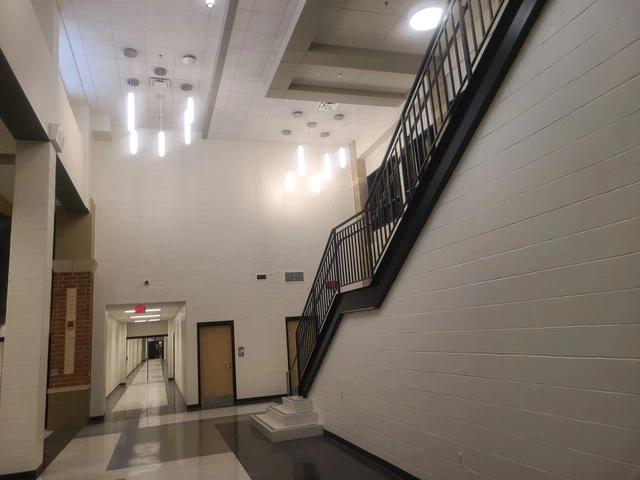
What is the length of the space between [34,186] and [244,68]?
4.22 metres

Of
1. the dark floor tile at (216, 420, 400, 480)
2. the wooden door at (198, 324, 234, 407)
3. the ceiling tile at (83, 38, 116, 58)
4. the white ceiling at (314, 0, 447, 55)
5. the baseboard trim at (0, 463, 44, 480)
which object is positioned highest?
the ceiling tile at (83, 38, 116, 58)

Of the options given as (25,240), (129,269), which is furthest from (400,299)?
(129,269)

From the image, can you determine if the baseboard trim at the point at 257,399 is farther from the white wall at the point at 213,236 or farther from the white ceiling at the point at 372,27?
the white ceiling at the point at 372,27

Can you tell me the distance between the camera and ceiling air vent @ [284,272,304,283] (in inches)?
426

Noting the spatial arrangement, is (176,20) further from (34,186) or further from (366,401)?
(366,401)

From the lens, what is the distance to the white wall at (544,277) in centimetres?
229

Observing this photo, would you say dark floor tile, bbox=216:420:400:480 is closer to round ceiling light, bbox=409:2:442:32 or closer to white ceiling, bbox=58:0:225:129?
round ceiling light, bbox=409:2:442:32

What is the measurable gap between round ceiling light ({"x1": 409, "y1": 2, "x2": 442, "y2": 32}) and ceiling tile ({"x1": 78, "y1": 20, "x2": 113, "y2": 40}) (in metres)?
4.69

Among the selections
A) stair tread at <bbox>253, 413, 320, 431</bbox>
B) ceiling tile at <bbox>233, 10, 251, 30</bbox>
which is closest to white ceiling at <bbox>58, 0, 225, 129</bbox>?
ceiling tile at <bbox>233, 10, 251, 30</bbox>

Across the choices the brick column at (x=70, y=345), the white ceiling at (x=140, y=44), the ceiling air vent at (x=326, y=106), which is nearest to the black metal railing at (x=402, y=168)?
the ceiling air vent at (x=326, y=106)

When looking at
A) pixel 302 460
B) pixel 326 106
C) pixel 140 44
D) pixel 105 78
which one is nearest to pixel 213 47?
pixel 140 44

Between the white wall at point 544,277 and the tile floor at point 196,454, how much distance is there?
1.40 m

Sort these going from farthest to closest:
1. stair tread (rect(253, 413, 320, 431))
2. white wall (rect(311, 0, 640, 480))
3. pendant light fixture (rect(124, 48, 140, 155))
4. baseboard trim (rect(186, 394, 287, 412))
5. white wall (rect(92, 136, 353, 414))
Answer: white wall (rect(92, 136, 353, 414)) → baseboard trim (rect(186, 394, 287, 412)) → pendant light fixture (rect(124, 48, 140, 155)) → stair tread (rect(253, 413, 320, 431)) → white wall (rect(311, 0, 640, 480))

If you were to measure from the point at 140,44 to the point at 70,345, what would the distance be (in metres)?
5.87
